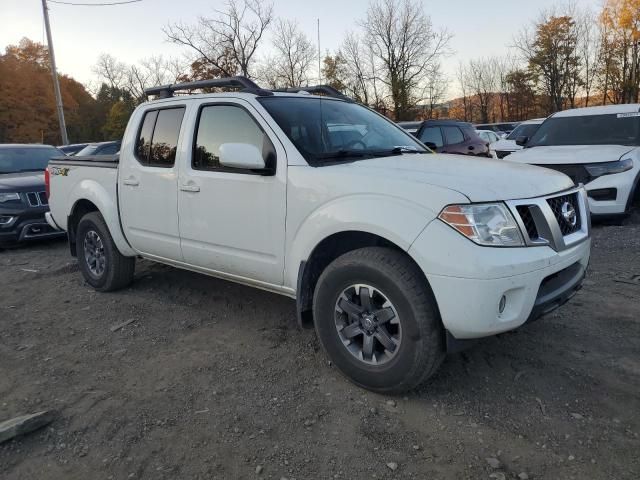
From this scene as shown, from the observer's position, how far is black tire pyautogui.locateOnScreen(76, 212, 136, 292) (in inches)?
197

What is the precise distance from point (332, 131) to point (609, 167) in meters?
5.08

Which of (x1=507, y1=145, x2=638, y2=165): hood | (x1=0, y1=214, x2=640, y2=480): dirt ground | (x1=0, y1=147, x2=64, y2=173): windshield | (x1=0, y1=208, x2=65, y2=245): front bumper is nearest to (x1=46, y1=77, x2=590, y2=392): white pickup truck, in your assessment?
(x1=0, y1=214, x2=640, y2=480): dirt ground

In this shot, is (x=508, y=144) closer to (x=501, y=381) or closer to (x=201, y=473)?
(x=501, y=381)

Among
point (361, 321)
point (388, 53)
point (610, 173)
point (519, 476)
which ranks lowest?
point (519, 476)

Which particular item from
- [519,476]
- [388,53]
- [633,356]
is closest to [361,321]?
[519,476]

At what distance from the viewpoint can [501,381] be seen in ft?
10.2

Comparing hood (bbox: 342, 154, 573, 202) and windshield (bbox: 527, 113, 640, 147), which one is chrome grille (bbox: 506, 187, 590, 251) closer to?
hood (bbox: 342, 154, 573, 202)

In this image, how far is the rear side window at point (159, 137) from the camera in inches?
164

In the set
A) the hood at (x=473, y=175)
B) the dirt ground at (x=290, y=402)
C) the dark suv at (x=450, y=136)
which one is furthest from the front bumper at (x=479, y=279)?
the dark suv at (x=450, y=136)

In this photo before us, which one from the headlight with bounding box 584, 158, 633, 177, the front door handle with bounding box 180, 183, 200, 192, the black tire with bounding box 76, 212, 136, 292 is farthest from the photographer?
the headlight with bounding box 584, 158, 633, 177

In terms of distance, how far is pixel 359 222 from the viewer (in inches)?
113

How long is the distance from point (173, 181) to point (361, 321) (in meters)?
2.05

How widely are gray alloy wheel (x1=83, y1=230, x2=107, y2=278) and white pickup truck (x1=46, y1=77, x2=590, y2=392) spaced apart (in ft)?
2.41

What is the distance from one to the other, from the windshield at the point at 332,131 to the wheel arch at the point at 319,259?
0.55 meters
